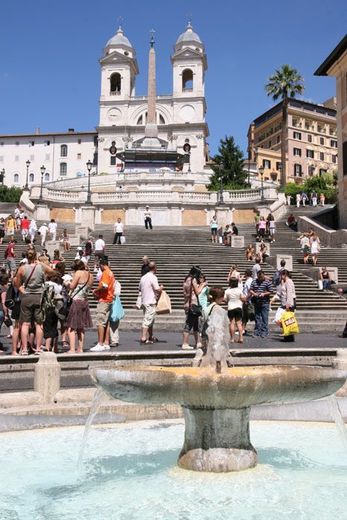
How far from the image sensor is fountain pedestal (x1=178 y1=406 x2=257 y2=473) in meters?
5.22

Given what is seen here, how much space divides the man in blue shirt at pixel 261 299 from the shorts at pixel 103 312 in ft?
13.8

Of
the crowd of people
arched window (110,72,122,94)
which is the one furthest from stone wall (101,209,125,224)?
arched window (110,72,122,94)

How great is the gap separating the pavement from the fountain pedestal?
22.2ft

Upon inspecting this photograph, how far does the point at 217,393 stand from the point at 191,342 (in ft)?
28.9

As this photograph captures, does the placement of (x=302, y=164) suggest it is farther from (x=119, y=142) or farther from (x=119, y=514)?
(x=119, y=514)

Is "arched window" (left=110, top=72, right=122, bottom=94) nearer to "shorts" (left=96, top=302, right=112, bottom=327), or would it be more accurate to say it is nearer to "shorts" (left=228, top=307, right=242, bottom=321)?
"shorts" (left=228, top=307, right=242, bottom=321)

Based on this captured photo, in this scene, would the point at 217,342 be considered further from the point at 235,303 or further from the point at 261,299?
the point at 261,299

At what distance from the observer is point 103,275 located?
38.7ft

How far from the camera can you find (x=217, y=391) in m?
4.90

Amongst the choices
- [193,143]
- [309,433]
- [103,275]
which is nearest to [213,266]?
[103,275]

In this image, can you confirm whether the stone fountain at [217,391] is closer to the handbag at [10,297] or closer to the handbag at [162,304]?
the handbag at [10,297]

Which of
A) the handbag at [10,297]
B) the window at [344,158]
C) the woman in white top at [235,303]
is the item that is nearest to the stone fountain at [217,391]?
the handbag at [10,297]

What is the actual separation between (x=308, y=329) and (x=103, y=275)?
26.4 feet

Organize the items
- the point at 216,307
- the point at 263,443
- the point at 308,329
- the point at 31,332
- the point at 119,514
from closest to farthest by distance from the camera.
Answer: the point at 119,514 → the point at 216,307 → the point at 263,443 → the point at 31,332 → the point at 308,329
